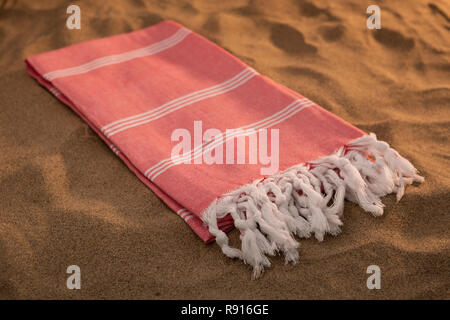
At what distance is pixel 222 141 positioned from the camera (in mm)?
1495

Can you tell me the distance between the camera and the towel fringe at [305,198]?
46.0 inches

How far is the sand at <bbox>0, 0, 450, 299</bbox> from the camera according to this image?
1134 millimetres

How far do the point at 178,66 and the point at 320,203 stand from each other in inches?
37.8

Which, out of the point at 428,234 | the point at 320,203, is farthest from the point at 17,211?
the point at 428,234

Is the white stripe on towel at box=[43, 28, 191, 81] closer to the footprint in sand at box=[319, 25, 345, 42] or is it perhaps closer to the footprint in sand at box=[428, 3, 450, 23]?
the footprint in sand at box=[319, 25, 345, 42]

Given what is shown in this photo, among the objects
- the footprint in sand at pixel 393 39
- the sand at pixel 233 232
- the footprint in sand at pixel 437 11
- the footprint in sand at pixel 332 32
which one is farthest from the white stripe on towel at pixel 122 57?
the footprint in sand at pixel 437 11

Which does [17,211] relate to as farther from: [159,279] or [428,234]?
[428,234]

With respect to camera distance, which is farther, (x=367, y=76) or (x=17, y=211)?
(x=367, y=76)

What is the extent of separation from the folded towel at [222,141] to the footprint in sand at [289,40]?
1.25 ft

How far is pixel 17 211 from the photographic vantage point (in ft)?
4.36

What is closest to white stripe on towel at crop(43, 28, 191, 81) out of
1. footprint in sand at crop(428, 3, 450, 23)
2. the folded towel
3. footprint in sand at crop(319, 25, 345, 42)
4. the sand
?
the folded towel

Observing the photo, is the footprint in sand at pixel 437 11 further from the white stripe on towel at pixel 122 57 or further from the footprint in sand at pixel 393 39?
the white stripe on towel at pixel 122 57
